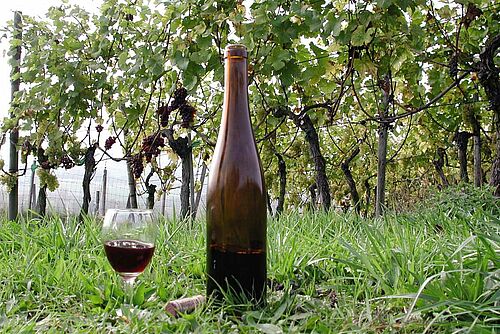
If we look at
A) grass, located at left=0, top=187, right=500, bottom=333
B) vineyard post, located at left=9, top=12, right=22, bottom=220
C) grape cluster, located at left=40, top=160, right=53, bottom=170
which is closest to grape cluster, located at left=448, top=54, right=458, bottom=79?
grass, located at left=0, top=187, right=500, bottom=333

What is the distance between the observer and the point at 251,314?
1.09 meters

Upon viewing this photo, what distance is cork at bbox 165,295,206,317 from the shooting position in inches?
42.6

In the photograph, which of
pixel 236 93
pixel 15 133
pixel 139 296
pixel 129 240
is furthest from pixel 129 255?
pixel 15 133

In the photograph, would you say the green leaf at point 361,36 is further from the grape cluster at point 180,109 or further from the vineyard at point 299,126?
the grape cluster at point 180,109

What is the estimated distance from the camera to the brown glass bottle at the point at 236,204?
1.16 meters

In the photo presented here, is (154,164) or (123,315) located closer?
(123,315)

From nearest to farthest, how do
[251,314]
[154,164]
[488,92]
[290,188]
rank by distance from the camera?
1. [251,314]
2. [488,92]
3. [154,164]
4. [290,188]

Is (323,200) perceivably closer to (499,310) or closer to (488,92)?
(488,92)

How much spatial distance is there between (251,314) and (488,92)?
229 cm

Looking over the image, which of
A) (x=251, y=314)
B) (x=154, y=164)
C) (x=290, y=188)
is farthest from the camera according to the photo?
(x=290, y=188)

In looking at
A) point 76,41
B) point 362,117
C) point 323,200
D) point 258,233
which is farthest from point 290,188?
point 258,233

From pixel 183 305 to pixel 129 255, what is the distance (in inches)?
Result: 6.0

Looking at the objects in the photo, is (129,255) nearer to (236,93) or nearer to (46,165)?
(236,93)

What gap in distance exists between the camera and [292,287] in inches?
51.5
